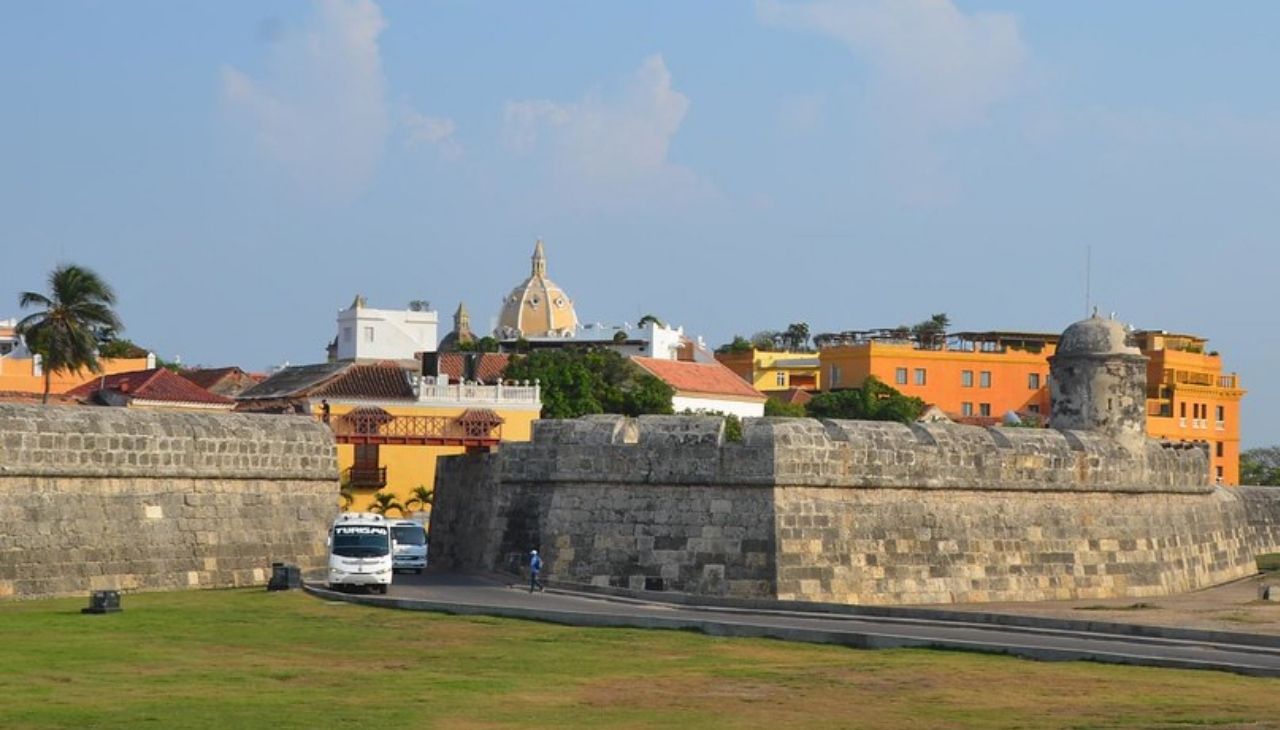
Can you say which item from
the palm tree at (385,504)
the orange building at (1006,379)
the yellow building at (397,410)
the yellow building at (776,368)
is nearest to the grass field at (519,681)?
the yellow building at (397,410)

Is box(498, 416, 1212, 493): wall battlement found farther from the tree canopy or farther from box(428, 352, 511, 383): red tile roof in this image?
box(428, 352, 511, 383): red tile roof

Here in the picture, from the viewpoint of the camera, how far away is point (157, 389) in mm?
68438

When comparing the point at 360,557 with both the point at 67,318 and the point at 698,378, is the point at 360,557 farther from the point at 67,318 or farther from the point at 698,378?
the point at 698,378

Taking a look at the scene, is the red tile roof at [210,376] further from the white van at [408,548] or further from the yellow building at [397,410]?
the white van at [408,548]

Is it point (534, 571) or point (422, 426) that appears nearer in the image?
point (534, 571)

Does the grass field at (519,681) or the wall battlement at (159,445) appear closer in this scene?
the grass field at (519,681)

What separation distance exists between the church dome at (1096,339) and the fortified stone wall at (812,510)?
2.38 metres

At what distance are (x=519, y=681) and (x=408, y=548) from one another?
53.8 feet

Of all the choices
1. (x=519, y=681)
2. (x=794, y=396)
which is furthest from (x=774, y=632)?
(x=794, y=396)

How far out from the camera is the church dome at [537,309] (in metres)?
157

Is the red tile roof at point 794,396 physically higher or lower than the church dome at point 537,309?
lower

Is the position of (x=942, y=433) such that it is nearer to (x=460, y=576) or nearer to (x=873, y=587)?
(x=873, y=587)

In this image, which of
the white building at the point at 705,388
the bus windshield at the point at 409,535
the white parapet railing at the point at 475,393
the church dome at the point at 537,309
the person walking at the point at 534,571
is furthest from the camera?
the church dome at the point at 537,309

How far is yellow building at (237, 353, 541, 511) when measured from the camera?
2462 inches
